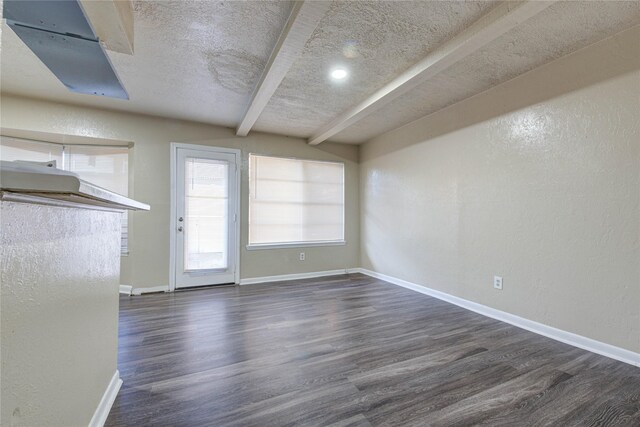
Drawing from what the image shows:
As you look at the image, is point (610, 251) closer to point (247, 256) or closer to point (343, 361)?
point (343, 361)

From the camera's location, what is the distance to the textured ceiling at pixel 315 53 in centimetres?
197

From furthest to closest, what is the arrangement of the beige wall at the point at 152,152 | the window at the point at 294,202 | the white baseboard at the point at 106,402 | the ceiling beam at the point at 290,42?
the window at the point at 294,202 < the beige wall at the point at 152,152 < the ceiling beam at the point at 290,42 < the white baseboard at the point at 106,402

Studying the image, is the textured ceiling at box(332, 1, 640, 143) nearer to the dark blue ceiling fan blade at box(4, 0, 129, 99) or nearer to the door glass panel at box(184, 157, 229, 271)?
the door glass panel at box(184, 157, 229, 271)

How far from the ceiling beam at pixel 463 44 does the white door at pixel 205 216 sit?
7.51ft

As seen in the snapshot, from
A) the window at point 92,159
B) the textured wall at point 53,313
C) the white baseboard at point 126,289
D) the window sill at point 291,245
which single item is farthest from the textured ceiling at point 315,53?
the white baseboard at point 126,289

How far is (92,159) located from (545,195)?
207 inches

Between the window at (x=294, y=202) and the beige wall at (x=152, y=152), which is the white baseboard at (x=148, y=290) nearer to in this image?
the beige wall at (x=152, y=152)

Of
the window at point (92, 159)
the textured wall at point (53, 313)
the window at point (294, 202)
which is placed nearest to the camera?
the textured wall at point (53, 313)

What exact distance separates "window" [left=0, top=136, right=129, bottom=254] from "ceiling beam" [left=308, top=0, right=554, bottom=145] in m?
3.36

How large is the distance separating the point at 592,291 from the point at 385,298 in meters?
1.94

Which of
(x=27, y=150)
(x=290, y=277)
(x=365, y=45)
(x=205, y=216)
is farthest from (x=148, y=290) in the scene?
(x=365, y=45)

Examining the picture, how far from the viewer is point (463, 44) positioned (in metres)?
2.16

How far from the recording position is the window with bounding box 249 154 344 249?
4578 mm

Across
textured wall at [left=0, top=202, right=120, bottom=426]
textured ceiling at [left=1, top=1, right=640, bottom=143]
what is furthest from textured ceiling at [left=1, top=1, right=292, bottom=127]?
textured wall at [left=0, top=202, right=120, bottom=426]
